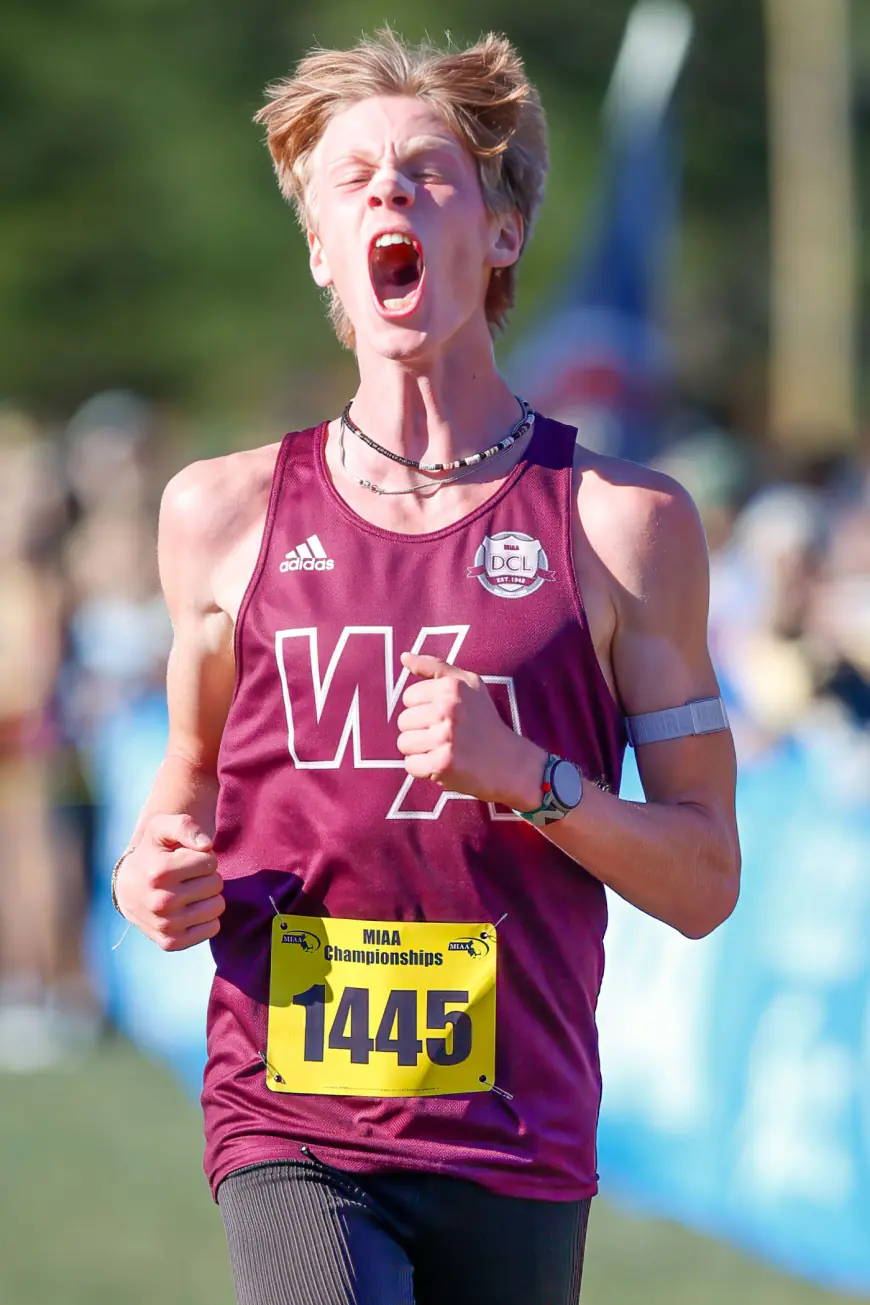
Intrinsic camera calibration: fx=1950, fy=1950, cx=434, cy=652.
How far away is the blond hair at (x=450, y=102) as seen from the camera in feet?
9.47

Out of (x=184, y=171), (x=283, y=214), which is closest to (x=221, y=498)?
(x=283, y=214)

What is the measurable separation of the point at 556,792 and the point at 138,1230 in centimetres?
390

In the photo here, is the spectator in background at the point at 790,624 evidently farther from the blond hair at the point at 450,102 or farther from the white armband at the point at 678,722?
the blond hair at the point at 450,102

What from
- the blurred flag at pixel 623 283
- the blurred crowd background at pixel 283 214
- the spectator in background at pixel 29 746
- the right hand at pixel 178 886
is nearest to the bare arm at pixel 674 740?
the right hand at pixel 178 886

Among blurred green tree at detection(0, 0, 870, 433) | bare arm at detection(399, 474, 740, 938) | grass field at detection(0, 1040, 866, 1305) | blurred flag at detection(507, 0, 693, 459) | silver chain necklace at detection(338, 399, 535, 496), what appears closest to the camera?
bare arm at detection(399, 474, 740, 938)

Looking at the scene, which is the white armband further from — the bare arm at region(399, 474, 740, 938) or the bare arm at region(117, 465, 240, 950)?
the bare arm at region(117, 465, 240, 950)

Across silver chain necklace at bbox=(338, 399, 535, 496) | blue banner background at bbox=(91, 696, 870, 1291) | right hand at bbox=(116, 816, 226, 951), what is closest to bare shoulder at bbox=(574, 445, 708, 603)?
silver chain necklace at bbox=(338, 399, 535, 496)

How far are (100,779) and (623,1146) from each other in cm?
374

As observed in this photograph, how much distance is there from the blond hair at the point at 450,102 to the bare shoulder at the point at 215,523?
0.41m

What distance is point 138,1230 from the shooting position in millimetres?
5965

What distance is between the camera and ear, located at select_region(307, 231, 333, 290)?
117 inches

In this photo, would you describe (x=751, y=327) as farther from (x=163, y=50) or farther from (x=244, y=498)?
(x=244, y=498)

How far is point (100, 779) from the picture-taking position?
30.3 ft

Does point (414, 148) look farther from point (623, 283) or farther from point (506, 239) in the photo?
point (623, 283)
